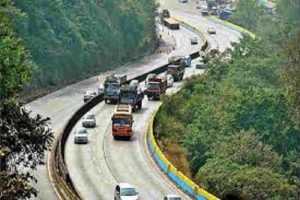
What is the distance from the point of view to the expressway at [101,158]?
Result: 6388 centimetres

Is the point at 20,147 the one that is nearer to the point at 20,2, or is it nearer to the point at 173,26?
the point at 20,2

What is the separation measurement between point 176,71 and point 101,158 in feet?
149

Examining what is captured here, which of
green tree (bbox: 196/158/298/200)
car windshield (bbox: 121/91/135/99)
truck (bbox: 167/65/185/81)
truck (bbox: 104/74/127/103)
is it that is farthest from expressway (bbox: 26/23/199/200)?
green tree (bbox: 196/158/298/200)

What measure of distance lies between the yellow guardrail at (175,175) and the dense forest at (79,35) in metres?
33.6

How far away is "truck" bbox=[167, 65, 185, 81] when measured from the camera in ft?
385

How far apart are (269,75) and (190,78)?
10640mm

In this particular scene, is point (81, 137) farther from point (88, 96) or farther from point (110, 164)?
point (88, 96)

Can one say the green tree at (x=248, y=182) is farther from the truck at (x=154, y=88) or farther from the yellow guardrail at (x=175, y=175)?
the truck at (x=154, y=88)

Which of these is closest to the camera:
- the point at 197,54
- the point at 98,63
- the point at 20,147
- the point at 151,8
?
the point at 20,147

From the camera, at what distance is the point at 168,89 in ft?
359

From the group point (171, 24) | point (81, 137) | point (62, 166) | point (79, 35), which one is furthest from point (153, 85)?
point (171, 24)

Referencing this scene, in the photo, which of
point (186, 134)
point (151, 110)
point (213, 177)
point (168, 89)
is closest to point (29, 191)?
point (213, 177)

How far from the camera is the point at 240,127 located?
275 ft

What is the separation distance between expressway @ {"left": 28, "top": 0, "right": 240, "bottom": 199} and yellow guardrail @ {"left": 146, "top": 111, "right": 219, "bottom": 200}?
588 mm
